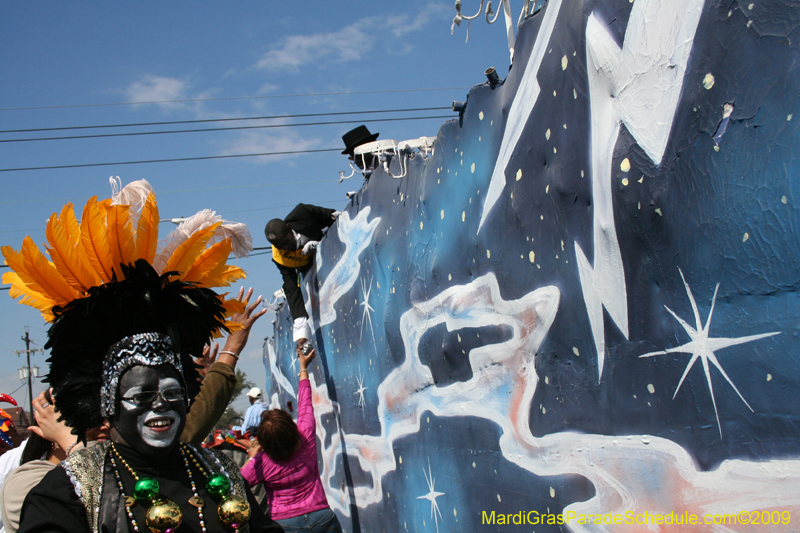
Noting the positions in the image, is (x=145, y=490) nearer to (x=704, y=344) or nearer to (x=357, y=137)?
(x=704, y=344)

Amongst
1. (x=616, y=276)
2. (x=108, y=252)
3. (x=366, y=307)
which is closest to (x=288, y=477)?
(x=366, y=307)

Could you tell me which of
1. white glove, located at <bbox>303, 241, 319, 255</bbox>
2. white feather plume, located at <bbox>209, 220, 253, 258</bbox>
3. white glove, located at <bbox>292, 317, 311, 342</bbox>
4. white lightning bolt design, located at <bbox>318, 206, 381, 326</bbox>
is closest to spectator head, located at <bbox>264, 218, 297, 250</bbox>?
white glove, located at <bbox>303, 241, 319, 255</bbox>

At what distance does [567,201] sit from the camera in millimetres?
2209

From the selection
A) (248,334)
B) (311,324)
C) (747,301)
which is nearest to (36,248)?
(248,334)

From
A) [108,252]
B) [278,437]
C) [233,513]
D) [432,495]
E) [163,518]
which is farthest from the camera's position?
[278,437]

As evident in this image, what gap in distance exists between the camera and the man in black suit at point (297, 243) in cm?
574

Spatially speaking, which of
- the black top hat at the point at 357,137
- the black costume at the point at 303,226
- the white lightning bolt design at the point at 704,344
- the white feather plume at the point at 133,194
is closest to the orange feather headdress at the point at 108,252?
the white feather plume at the point at 133,194

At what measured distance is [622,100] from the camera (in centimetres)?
199

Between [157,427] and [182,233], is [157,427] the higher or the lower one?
the lower one

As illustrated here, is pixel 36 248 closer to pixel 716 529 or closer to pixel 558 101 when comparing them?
pixel 558 101

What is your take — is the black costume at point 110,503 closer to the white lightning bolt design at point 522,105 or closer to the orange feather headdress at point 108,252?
the orange feather headdress at point 108,252

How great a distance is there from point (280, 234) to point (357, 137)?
116 centimetres

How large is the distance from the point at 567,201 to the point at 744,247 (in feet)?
2.23

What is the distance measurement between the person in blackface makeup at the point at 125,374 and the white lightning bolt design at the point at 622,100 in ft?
4.69
